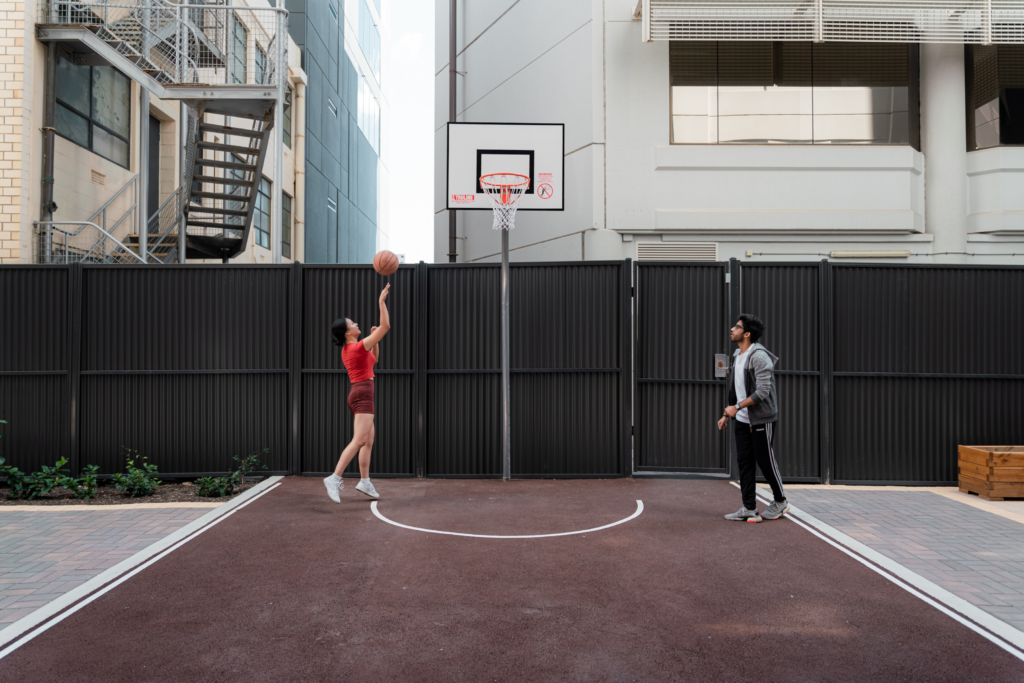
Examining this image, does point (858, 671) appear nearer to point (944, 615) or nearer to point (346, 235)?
point (944, 615)

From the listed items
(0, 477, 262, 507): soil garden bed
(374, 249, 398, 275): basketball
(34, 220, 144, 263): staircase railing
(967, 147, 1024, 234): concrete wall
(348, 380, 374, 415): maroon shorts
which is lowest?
(0, 477, 262, 507): soil garden bed

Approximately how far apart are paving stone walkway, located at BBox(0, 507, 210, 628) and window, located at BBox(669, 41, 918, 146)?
35.5 ft

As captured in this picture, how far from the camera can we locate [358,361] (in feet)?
25.2

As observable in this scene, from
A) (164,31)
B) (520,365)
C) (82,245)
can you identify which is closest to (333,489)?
(520,365)

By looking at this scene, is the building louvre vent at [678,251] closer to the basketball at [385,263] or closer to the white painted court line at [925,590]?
the basketball at [385,263]

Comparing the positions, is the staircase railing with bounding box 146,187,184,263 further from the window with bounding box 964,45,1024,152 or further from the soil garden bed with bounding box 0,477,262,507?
the window with bounding box 964,45,1024,152

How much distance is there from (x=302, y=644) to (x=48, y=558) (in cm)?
307

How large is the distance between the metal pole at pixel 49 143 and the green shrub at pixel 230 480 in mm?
5173

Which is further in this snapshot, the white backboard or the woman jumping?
the white backboard

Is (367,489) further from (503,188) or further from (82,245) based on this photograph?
(82,245)

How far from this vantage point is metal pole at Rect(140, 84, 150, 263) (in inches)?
508

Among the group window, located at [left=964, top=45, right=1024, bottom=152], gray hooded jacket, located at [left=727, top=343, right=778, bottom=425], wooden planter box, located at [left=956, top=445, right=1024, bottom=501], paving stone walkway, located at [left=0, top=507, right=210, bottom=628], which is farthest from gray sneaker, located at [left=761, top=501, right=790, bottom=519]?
window, located at [left=964, top=45, right=1024, bottom=152]

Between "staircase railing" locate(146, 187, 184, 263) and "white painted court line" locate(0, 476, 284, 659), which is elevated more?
"staircase railing" locate(146, 187, 184, 263)

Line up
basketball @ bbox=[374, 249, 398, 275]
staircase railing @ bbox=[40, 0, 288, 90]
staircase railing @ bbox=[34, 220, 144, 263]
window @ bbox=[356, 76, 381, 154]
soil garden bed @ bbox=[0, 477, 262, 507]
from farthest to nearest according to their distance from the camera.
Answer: window @ bbox=[356, 76, 381, 154] < staircase railing @ bbox=[40, 0, 288, 90] < staircase railing @ bbox=[34, 220, 144, 263] < basketball @ bbox=[374, 249, 398, 275] < soil garden bed @ bbox=[0, 477, 262, 507]
